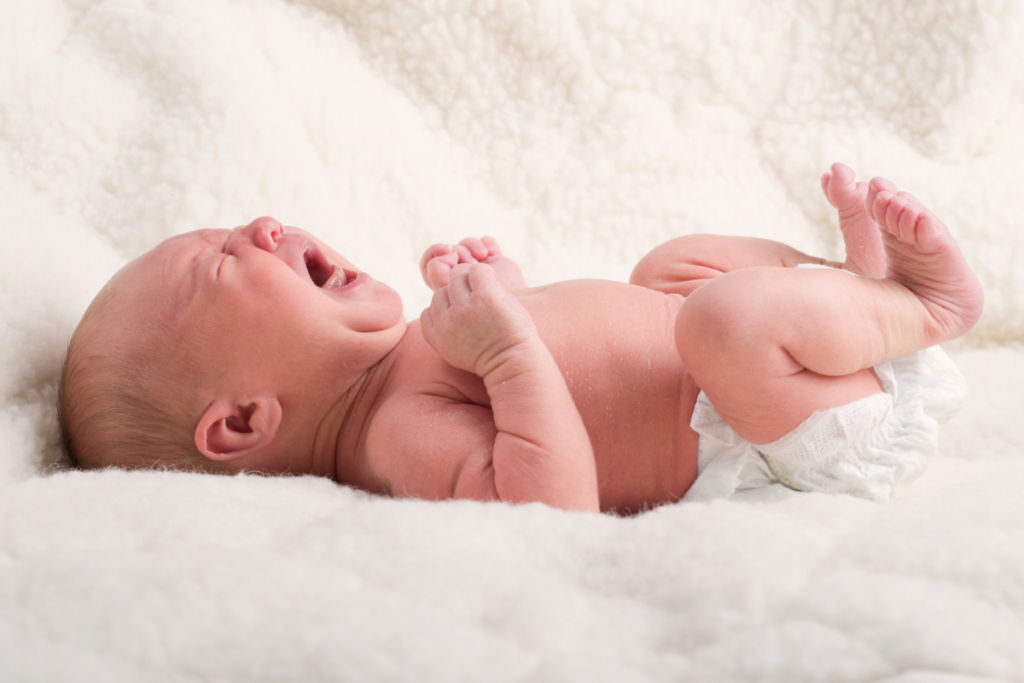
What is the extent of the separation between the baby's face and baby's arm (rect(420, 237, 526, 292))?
0.22 m

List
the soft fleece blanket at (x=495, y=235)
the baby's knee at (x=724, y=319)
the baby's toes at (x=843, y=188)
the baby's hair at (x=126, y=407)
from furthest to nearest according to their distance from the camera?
1. the baby's toes at (x=843, y=188)
2. the baby's hair at (x=126, y=407)
3. the baby's knee at (x=724, y=319)
4. the soft fleece blanket at (x=495, y=235)

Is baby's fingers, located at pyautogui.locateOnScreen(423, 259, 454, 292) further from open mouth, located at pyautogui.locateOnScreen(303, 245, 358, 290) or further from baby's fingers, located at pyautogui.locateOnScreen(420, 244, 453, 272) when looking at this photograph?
open mouth, located at pyautogui.locateOnScreen(303, 245, 358, 290)

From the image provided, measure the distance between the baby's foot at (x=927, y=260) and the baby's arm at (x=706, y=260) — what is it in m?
0.24

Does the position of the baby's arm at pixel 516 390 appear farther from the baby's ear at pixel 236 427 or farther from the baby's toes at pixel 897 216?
the baby's toes at pixel 897 216

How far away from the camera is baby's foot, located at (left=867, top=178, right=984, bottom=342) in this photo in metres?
0.98

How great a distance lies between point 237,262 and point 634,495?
60 cm

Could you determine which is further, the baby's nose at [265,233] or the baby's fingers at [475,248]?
the baby's fingers at [475,248]

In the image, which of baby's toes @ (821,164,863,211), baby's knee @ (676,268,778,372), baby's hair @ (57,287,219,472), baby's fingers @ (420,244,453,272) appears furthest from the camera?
baby's fingers @ (420,244,453,272)

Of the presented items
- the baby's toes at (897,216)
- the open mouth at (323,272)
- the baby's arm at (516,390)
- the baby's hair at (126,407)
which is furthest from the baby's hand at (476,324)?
the baby's toes at (897,216)

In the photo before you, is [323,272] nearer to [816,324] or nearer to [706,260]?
[706,260]

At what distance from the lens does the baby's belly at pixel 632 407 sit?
42.8 inches

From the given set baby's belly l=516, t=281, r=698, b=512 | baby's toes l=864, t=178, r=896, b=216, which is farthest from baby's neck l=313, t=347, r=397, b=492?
baby's toes l=864, t=178, r=896, b=216

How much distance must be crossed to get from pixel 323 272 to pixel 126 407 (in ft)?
1.09

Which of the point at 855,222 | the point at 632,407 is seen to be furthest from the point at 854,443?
the point at 855,222
